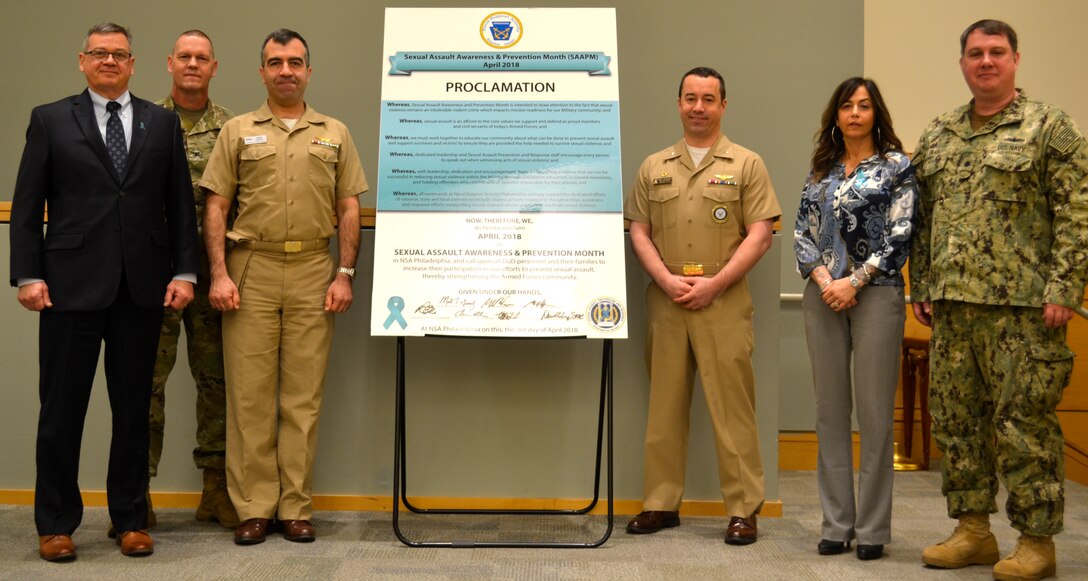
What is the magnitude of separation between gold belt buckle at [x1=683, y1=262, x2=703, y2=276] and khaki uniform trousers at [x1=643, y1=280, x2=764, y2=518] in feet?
0.38

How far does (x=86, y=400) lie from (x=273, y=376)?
577 mm

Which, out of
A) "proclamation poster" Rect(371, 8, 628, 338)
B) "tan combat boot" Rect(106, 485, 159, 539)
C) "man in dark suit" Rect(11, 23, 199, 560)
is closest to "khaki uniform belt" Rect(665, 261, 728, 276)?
"proclamation poster" Rect(371, 8, 628, 338)

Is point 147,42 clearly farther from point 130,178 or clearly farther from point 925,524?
point 925,524

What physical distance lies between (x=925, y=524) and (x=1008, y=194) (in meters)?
1.44

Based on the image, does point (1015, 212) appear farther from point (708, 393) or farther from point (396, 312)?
point (396, 312)

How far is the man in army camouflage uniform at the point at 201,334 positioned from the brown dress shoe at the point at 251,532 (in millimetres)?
248

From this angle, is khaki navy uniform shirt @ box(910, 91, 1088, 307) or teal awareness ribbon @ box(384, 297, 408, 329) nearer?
khaki navy uniform shirt @ box(910, 91, 1088, 307)

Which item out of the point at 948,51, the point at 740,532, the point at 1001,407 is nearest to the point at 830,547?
the point at 740,532

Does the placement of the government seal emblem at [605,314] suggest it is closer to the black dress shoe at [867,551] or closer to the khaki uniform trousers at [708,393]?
the khaki uniform trousers at [708,393]

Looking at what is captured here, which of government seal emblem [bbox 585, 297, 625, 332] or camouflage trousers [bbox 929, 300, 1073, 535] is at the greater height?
government seal emblem [bbox 585, 297, 625, 332]

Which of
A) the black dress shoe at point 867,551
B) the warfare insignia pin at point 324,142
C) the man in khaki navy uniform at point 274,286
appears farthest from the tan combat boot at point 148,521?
the black dress shoe at point 867,551

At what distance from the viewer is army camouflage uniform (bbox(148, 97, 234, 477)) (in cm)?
342

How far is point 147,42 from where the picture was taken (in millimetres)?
4883

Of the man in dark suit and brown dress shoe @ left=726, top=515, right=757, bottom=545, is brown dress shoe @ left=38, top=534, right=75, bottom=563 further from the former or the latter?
brown dress shoe @ left=726, top=515, right=757, bottom=545
